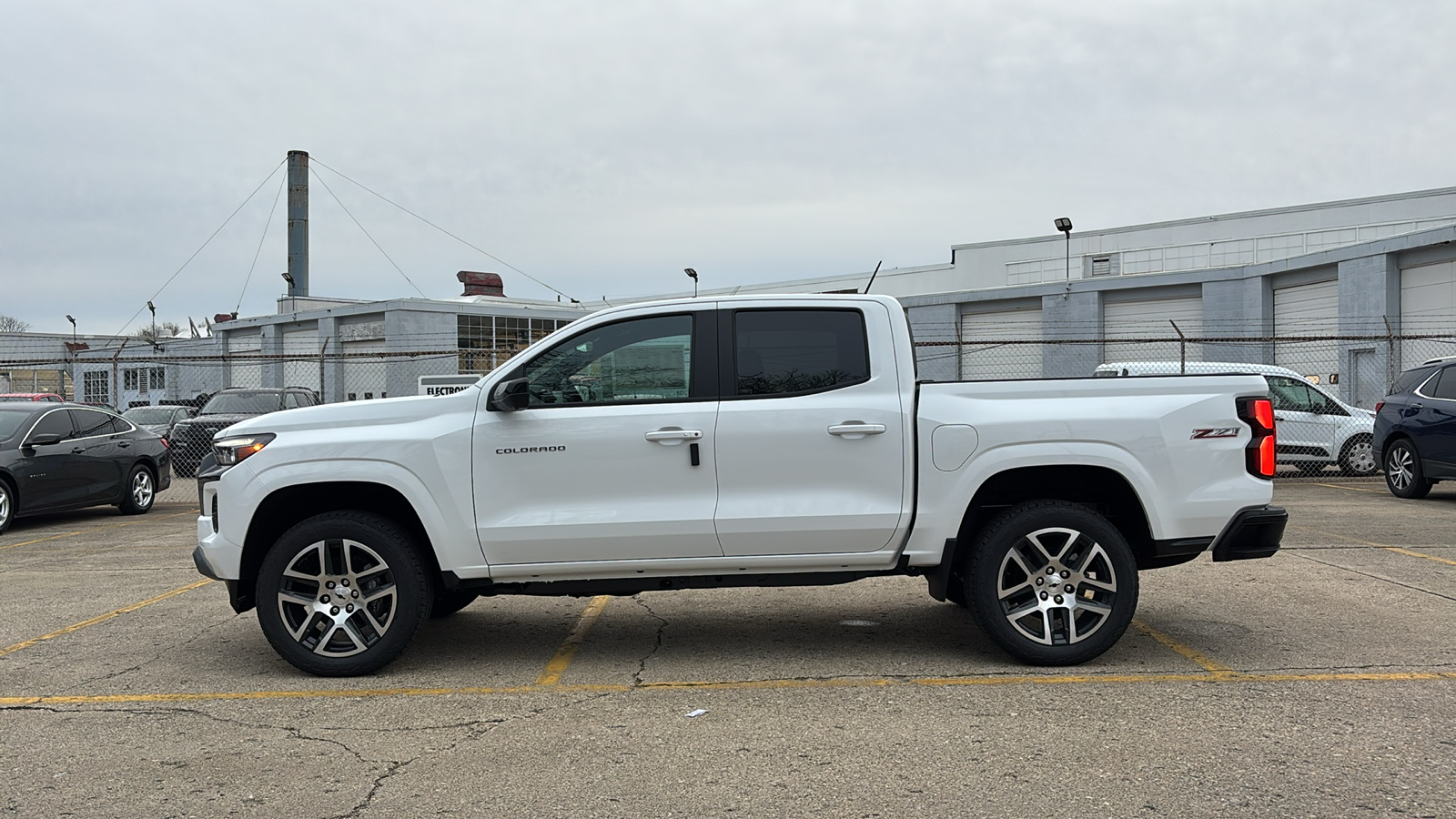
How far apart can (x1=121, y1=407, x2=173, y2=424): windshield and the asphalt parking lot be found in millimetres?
17342

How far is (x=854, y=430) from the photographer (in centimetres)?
553

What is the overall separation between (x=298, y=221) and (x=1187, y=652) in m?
52.3

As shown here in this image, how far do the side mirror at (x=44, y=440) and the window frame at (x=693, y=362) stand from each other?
9.79 metres

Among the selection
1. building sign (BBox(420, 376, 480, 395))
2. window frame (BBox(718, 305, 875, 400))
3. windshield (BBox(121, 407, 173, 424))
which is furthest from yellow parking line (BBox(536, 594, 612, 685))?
windshield (BBox(121, 407, 173, 424))

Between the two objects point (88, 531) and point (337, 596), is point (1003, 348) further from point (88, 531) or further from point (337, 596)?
point (337, 596)

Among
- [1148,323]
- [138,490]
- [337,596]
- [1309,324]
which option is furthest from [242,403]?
[1309,324]

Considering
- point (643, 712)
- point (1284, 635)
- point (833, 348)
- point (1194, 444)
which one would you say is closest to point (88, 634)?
point (643, 712)

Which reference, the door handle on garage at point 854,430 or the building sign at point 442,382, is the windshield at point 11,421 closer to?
the building sign at point 442,382

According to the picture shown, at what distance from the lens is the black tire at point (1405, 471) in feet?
44.6

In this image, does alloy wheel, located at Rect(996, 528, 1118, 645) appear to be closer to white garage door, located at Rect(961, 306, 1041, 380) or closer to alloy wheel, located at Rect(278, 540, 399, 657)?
alloy wheel, located at Rect(278, 540, 399, 657)

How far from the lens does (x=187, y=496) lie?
1734cm

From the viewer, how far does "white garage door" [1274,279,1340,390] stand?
29.1 metres

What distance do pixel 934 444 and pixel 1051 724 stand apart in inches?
58.2

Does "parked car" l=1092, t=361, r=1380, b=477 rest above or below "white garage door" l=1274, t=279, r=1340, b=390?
below
